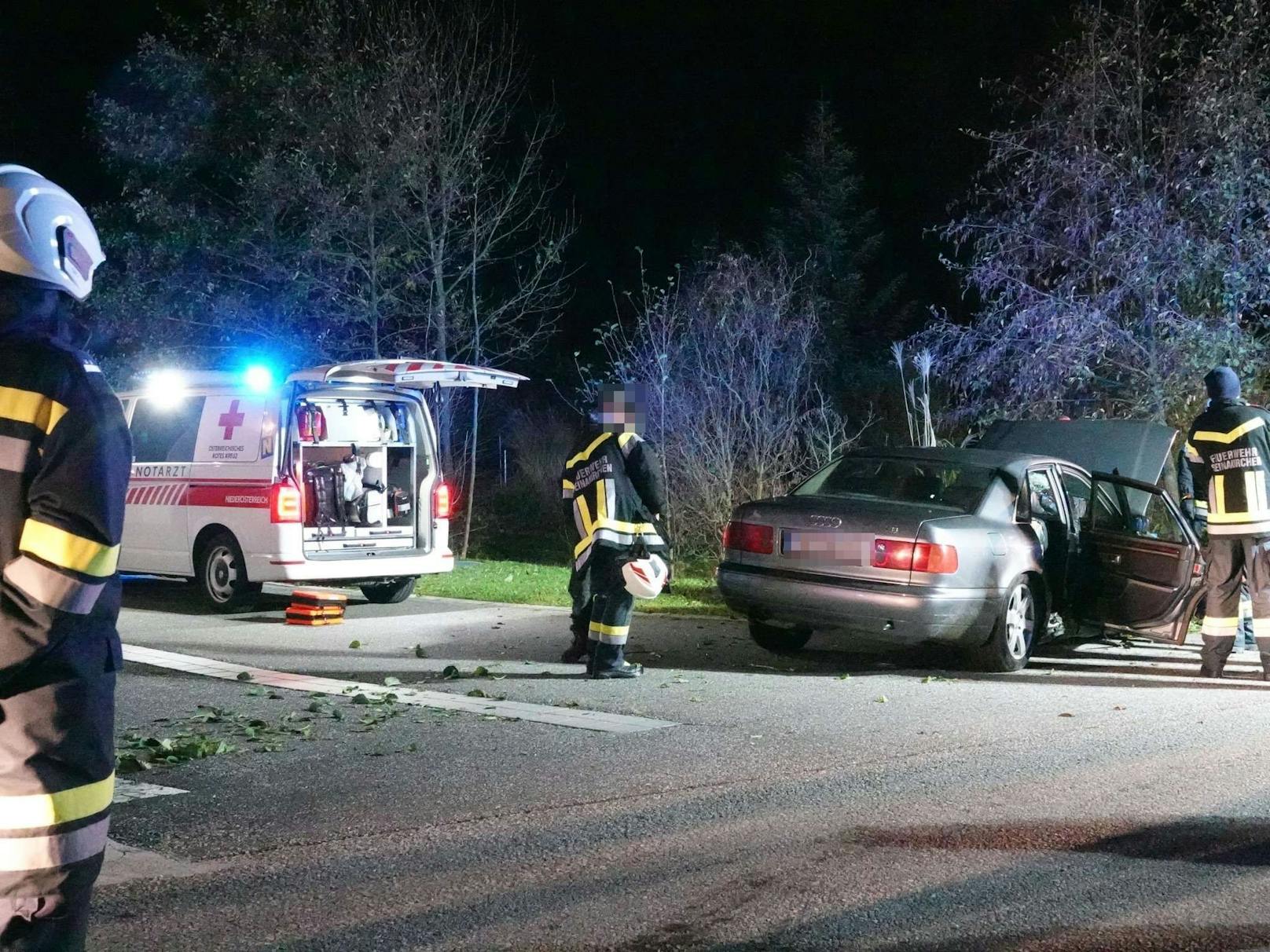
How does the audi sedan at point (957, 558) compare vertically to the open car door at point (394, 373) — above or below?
below

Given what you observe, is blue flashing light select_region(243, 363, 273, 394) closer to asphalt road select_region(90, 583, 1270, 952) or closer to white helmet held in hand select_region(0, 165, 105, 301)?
asphalt road select_region(90, 583, 1270, 952)

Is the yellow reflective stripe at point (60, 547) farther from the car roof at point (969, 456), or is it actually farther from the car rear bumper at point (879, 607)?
the car roof at point (969, 456)

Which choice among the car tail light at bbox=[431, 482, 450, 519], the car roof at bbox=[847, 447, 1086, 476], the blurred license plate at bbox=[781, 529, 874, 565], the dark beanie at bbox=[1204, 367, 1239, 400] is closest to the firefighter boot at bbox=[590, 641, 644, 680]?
the blurred license plate at bbox=[781, 529, 874, 565]

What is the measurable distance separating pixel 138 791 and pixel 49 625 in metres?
3.60

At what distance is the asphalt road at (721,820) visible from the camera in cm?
435

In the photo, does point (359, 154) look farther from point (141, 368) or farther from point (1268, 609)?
point (1268, 609)

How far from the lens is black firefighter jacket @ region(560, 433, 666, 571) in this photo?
348 inches

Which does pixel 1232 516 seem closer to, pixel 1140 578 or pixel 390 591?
pixel 1140 578

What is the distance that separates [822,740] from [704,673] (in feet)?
7.41

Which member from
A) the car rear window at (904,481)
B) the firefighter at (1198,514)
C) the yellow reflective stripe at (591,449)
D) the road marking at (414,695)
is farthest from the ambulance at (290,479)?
the firefighter at (1198,514)

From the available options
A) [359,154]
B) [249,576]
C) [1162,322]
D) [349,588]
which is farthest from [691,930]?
[359,154]

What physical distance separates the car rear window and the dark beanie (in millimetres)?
1554

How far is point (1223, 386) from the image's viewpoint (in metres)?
9.41

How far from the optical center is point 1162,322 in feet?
47.2
